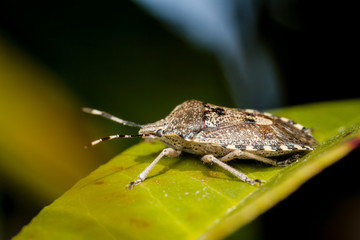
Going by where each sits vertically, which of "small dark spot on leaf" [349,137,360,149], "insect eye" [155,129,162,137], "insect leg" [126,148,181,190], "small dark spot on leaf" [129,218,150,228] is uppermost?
"insect eye" [155,129,162,137]

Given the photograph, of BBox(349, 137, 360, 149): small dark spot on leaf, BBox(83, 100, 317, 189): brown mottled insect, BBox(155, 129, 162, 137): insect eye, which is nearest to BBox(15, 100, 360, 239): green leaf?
BBox(349, 137, 360, 149): small dark spot on leaf

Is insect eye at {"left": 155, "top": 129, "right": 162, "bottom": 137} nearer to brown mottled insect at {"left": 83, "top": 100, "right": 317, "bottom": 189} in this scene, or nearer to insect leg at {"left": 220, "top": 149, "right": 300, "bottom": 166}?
brown mottled insect at {"left": 83, "top": 100, "right": 317, "bottom": 189}

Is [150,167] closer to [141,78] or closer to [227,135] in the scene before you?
[227,135]

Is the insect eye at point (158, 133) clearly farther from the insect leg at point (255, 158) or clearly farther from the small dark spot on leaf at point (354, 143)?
the small dark spot on leaf at point (354, 143)

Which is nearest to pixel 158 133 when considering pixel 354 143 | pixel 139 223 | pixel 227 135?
pixel 227 135

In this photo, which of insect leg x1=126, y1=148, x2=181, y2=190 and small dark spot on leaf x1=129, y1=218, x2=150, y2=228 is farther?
insect leg x1=126, y1=148, x2=181, y2=190

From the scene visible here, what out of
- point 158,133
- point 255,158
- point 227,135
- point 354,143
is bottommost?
point 255,158

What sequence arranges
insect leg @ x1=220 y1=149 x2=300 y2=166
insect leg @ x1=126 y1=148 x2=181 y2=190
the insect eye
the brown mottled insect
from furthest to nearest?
the insect eye
the brown mottled insect
insect leg @ x1=220 y1=149 x2=300 y2=166
insect leg @ x1=126 y1=148 x2=181 y2=190

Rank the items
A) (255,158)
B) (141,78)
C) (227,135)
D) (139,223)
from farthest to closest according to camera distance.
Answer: (141,78), (227,135), (255,158), (139,223)
